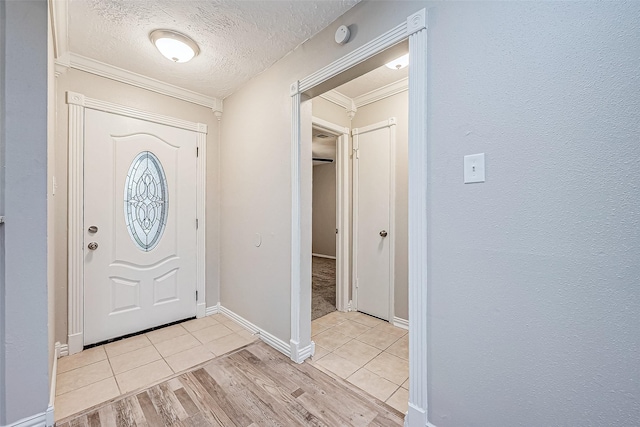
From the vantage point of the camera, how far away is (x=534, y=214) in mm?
1071

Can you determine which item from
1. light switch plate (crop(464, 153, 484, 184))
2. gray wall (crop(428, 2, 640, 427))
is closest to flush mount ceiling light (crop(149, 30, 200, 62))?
gray wall (crop(428, 2, 640, 427))

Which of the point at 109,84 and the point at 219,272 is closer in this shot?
the point at 109,84

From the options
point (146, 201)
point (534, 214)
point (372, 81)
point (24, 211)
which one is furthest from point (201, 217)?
point (534, 214)

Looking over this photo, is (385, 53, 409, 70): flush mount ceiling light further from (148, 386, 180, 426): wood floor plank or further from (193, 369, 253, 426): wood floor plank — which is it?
(148, 386, 180, 426): wood floor plank

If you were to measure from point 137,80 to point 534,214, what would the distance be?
326 cm

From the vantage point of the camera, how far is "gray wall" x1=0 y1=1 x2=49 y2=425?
1.34 meters

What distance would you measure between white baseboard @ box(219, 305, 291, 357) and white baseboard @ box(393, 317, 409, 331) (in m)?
1.22

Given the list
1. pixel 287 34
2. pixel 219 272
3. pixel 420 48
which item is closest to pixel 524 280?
pixel 420 48

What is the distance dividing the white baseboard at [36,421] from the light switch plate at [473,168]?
8.04 ft

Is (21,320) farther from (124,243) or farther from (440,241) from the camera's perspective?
(440,241)

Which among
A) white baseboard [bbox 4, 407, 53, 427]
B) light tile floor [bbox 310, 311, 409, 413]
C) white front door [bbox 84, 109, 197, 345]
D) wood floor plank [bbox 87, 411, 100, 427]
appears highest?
white front door [bbox 84, 109, 197, 345]

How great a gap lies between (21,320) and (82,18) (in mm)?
1898

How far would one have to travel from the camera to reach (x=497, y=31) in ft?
3.83

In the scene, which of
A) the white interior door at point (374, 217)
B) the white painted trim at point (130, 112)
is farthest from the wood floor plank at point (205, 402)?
the white painted trim at point (130, 112)
